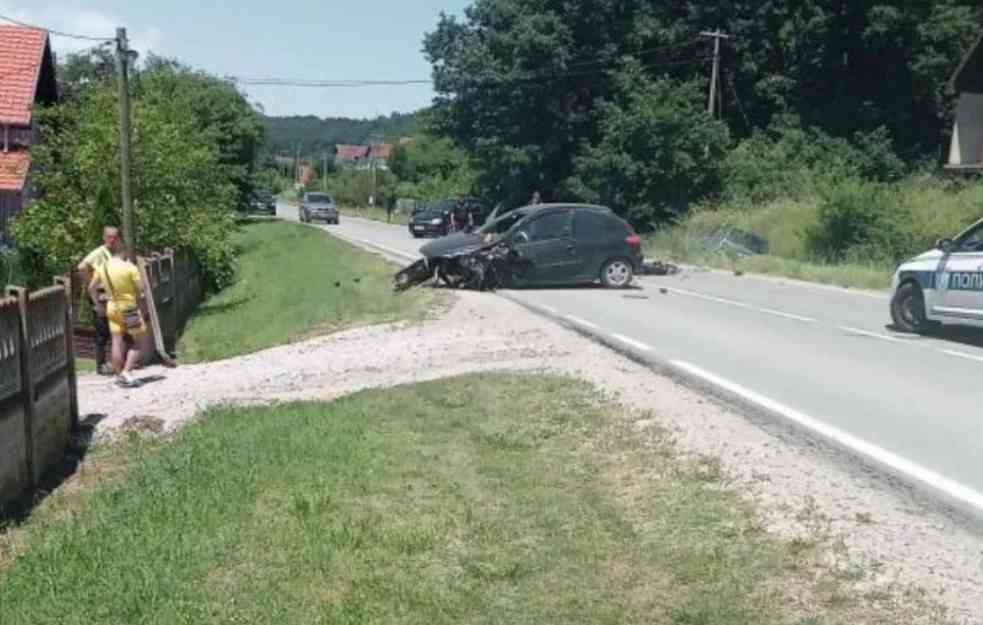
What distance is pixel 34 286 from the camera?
2452cm

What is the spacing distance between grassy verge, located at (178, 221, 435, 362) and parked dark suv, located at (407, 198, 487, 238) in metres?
9.32

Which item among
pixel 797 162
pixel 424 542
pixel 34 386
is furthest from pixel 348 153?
pixel 424 542

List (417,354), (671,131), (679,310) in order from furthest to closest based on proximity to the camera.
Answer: (671,131) < (679,310) < (417,354)

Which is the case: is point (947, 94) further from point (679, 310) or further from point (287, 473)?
point (287, 473)

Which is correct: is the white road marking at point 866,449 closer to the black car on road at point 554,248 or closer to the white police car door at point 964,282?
the white police car door at point 964,282

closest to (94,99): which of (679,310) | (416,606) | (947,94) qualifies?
(679,310)

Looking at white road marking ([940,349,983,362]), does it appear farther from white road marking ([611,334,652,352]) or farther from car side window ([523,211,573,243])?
car side window ([523,211,573,243])

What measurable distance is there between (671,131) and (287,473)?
1441 inches

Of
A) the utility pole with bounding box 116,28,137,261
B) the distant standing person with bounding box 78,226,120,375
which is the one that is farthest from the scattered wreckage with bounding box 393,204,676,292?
the distant standing person with bounding box 78,226,120,375

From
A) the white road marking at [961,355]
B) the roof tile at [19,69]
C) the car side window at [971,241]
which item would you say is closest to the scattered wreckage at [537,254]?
the car side window at [971,241]

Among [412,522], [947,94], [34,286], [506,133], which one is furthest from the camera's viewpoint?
[506,133]

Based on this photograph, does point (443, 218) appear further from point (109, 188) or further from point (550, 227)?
point (550, 227)

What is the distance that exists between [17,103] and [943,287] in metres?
26.2

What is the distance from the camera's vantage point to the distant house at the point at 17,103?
1225 inches
